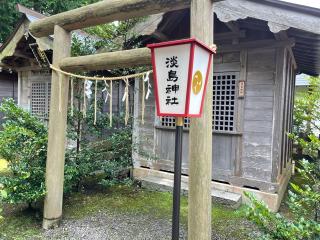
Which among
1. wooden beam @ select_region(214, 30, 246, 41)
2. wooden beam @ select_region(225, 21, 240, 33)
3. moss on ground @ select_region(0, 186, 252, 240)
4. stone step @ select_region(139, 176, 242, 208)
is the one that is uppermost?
wooden beam @ select_region(225, 21, 240, 33)

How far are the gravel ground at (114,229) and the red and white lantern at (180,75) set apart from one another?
2826 mm

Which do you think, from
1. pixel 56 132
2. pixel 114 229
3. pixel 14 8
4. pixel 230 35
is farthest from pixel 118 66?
pixel 14 8

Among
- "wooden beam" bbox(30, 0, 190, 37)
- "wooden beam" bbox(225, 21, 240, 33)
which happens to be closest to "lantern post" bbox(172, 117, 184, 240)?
"wooden beam" bbox(30, 0, 190, 37)

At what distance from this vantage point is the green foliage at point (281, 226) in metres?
2.36

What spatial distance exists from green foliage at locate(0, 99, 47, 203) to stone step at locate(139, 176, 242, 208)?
265 cm

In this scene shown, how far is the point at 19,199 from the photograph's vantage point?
4.20 m

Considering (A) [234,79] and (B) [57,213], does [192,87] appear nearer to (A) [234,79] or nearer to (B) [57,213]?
(B) [57,213]

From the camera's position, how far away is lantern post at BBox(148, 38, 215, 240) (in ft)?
6.72

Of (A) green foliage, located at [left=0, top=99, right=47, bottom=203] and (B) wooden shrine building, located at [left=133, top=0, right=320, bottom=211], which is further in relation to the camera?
(B) wooden shrine building, located at [left=133, top=0, right=320, bottom=211]

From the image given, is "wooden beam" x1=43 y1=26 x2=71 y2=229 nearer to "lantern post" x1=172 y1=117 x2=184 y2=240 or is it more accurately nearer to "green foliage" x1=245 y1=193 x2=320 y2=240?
"lantern post" x1=172 y1=117 x2=184 y2=240

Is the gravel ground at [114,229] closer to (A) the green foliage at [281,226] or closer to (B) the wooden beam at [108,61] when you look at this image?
(A) the green foliage at [281,226]

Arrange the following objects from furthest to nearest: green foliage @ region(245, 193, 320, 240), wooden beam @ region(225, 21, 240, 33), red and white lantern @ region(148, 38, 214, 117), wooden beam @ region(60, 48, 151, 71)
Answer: wooden beam @ region(225, 21, 240, 33), wooden beam @ region(60, 48, 151, 71), green foliage @ region(245, 193, 320, 240), red and white lantern @ region(148, 38, 214, 117)

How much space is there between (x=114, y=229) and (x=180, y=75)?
3.35m

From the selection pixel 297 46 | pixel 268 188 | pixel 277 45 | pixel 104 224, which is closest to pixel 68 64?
pixel 104 224
